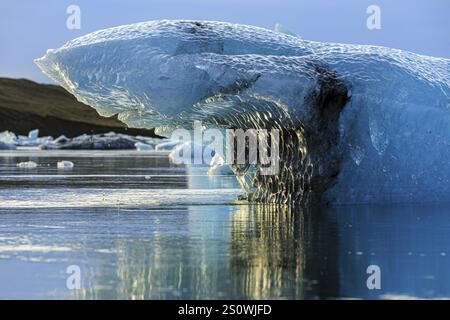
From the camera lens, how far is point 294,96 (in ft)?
42.2

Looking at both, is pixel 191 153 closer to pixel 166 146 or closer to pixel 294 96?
pixel 166 146

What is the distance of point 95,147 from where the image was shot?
66.8 metres

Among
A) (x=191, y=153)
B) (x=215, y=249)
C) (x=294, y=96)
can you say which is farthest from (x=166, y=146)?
(x=215, y=249)

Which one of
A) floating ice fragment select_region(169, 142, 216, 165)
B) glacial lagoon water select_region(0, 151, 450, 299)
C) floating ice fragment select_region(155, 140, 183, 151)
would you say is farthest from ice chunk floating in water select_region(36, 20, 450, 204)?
floating ice fragment select_region(155, 140, 183, 151)

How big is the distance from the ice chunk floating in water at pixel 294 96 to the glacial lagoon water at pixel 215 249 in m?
0.76

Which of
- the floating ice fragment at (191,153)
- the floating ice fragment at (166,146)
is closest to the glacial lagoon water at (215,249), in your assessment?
the floating ice fragment at (191,153)

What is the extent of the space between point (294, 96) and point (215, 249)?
4.92 metres

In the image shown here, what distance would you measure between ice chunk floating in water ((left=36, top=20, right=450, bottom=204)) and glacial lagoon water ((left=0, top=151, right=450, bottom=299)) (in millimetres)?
764

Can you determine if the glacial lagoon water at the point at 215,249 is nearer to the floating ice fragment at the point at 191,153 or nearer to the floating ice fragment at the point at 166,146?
the floating ice fragment at the point at 191,153

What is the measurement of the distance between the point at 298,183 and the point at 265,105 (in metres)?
1.22

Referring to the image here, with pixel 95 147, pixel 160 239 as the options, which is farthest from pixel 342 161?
pixel 95 147

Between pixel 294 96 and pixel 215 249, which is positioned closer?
pixel 215 249

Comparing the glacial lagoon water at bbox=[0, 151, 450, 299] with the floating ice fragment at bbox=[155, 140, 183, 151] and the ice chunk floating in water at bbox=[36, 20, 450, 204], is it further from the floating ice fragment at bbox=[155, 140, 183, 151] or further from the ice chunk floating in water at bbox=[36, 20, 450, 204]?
the floating ice fragment at bbox=[155, 140, 183, 151]
